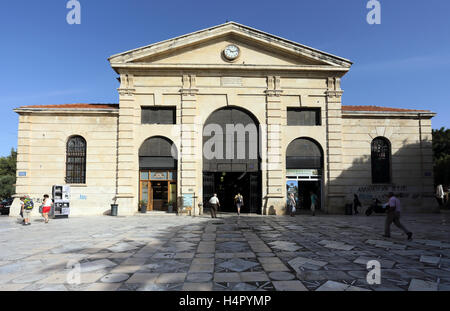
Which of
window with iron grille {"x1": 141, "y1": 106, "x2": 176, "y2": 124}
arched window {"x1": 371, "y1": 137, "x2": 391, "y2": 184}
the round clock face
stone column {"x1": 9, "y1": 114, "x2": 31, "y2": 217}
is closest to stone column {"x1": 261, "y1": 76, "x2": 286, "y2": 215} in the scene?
the round clock face

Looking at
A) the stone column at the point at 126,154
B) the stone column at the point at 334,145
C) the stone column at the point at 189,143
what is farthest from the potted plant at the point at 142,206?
the stone column at the point at 334,145

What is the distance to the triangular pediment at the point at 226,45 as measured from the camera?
65.4 feet

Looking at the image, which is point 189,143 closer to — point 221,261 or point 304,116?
point 304,116

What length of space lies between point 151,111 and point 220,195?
30.8 ft

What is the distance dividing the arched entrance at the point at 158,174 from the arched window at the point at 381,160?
15002mm

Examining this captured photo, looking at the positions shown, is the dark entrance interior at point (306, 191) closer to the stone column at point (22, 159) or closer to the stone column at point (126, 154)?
the stone column at point (126, 154)

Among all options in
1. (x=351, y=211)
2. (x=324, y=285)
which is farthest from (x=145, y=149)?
(x=324, y=285)

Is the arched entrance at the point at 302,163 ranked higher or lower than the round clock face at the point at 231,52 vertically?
lower

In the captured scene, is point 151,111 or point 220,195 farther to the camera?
point 220,195

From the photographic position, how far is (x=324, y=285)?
5.04 metres

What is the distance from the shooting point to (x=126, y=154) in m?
19.4

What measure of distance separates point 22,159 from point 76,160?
3466mm
